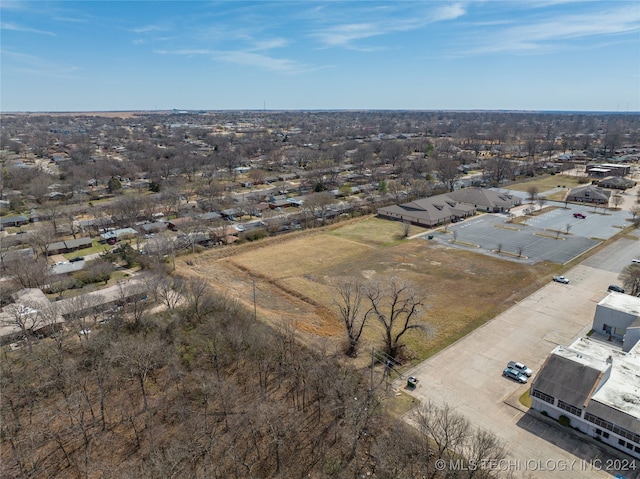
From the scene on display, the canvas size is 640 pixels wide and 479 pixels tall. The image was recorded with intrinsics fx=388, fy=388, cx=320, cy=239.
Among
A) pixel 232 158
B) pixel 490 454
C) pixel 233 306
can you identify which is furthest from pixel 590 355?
pixel 232 158

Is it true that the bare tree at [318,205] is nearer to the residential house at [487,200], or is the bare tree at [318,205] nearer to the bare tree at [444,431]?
the residential house at [487,200]

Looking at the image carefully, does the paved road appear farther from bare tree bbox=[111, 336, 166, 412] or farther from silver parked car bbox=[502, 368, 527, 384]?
bare tree bbox=[111, 336, 166, 412]

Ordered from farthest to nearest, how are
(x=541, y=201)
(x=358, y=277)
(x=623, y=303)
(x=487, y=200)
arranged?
(x=541, y=201)
(x=487, y=200)
(x=358, y=277)
(x=623, y=303)

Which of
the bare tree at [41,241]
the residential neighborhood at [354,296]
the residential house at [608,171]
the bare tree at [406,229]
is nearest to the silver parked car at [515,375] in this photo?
the residential neighborhood at [354,296]

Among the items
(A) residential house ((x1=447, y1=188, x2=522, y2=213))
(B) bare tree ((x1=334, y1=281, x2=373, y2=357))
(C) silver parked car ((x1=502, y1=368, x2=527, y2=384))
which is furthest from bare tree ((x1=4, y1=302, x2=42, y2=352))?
(A) residential house ((x1=447, y1=188, x2=522, y2=213))

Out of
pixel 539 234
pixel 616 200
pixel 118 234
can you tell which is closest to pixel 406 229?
pixel 539 234

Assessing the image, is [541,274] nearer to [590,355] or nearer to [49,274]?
[590,355]

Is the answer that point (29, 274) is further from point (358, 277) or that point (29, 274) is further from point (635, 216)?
point (635, 216)

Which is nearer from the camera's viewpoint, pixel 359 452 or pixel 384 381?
pixel 359 452
